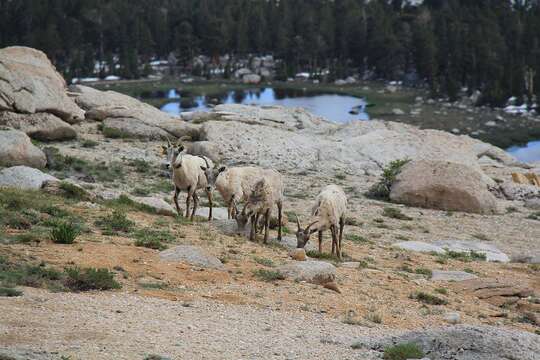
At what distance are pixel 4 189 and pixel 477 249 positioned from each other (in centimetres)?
1239

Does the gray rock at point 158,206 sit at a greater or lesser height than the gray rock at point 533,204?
greater

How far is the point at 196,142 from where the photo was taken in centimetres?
3206

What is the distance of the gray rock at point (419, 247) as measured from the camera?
70.0 ft

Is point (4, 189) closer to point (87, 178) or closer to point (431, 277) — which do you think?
point (87, 178)

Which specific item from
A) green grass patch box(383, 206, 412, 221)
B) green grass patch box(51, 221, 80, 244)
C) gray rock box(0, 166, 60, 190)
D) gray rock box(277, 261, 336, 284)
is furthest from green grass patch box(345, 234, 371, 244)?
green grass patch box(51, 221, 80, 244)

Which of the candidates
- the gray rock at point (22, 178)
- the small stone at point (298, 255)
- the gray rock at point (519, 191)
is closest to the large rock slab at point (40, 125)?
the gray rock at point (22, 178)

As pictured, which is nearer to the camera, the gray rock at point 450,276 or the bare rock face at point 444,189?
the gray rock at point 450,276

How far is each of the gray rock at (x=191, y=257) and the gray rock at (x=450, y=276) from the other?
5.04 meters

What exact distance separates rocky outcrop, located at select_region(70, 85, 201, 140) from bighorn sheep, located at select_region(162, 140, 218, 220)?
11730 mm

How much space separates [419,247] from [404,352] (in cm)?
1194

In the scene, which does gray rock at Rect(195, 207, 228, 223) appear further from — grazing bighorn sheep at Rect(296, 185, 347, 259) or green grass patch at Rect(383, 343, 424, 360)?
green grass patch at Rect(383, 343, 424, 360)

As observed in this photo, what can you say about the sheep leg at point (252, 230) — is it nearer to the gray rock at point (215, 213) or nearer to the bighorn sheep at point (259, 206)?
the bighorn sheep at point (259, 206)

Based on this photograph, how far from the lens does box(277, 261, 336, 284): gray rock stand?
14.7m

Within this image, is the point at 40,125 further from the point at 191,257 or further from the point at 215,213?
the point at 191,257
